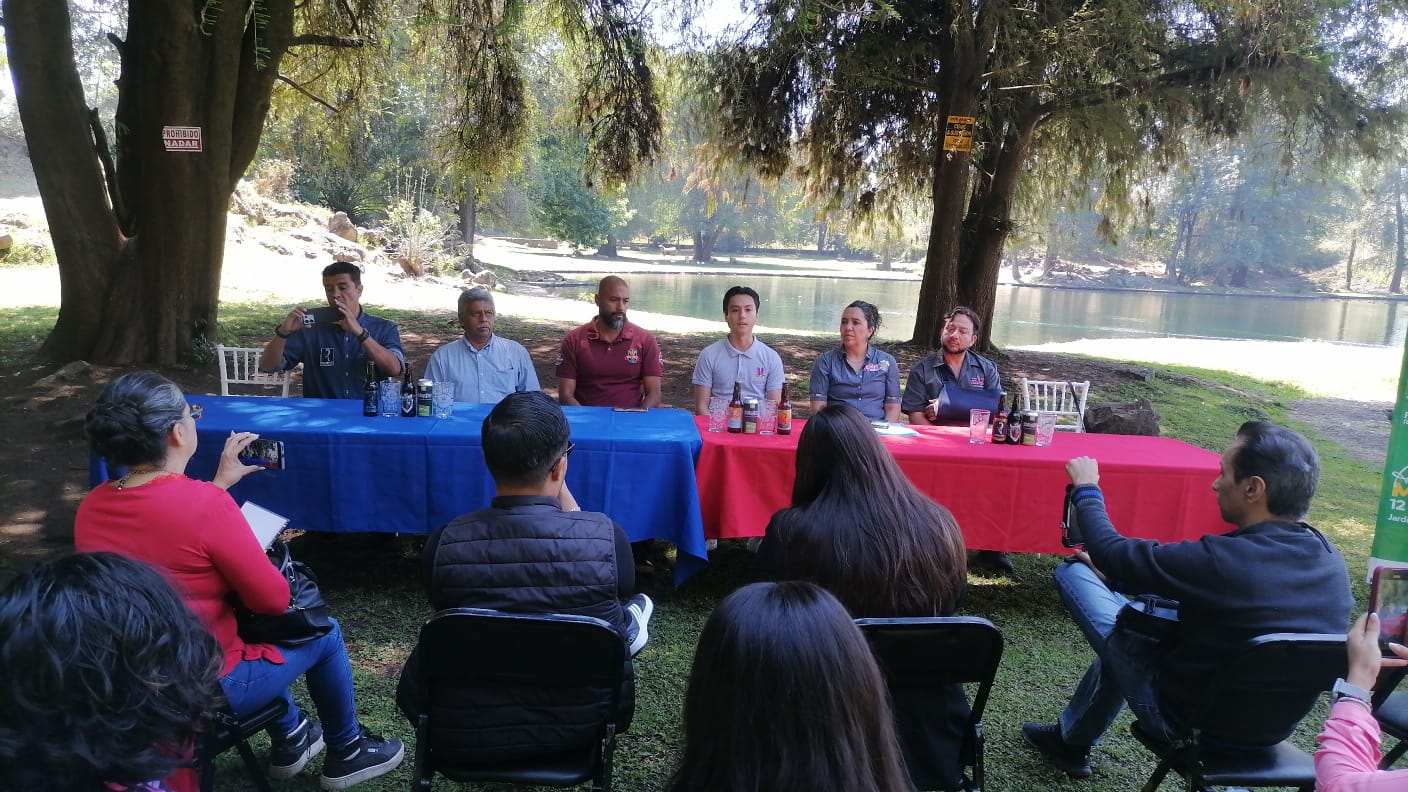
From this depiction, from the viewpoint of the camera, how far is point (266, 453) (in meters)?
3.39

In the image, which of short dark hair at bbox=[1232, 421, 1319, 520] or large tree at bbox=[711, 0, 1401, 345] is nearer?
short dark hair at bbox=[1232, 421, 1319, 520]

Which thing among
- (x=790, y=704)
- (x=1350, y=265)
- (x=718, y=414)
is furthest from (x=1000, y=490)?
(x=1350, y=265)

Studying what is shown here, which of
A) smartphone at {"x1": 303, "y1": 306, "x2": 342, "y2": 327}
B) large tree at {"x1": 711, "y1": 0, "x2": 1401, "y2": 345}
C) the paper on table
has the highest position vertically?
large tree at {"x1": 711, "y1": 0, "x2": 1401, "y2": 345}

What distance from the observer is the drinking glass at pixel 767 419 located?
14.4 feet

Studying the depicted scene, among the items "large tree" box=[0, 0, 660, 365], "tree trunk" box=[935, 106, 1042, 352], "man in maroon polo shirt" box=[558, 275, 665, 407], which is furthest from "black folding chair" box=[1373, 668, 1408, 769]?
"tree trunk" box=[935, 106, 1042, 352]

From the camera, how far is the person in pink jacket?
1542 millimetres

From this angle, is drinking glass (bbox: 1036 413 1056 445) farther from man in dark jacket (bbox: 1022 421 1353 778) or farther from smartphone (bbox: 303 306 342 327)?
smartphone (bbox: 303 306 342 327)

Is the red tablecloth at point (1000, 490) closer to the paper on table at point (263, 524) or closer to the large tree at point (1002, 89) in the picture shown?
the paper on table at point (263, 524)

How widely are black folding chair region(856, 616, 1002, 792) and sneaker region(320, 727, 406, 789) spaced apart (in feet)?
5.32

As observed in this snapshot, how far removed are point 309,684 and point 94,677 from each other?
1590 millimetres

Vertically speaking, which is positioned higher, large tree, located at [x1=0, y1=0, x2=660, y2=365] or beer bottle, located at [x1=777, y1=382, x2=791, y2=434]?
large tree, located at [x1=0, y1=0, x2=660, y2=365]

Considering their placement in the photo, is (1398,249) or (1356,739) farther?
(1398,249)

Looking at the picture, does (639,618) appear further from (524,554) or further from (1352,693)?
(1352,693)

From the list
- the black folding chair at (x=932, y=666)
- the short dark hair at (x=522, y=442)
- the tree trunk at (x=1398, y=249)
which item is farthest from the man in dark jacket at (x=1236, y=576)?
the tree trunk at (x=1398, y=249)
